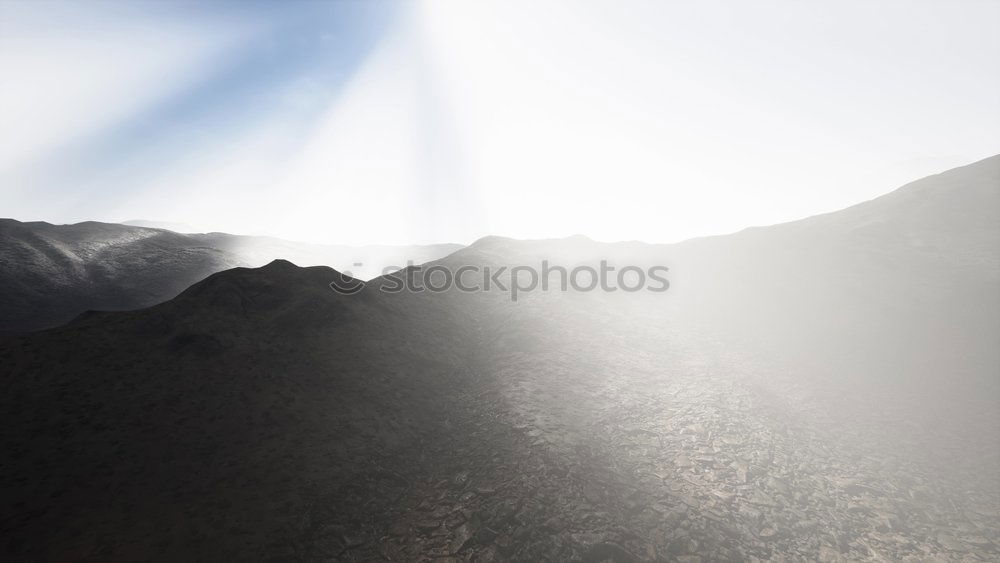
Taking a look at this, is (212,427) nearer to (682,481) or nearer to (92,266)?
(682,481)

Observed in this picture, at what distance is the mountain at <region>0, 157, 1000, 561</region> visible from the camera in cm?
961

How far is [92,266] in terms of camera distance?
44719mm

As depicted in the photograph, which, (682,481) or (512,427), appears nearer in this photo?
(682,481)

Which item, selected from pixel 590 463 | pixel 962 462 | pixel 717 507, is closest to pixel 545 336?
pixel 590 463

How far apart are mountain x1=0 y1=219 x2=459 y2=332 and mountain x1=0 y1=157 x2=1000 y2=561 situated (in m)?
30.7

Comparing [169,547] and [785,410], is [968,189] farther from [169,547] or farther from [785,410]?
[169,547]

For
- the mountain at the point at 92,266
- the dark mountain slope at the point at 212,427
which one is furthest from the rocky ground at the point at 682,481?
the mountain at the point at 92,266

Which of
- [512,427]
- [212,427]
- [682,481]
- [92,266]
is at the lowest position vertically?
[682,481]

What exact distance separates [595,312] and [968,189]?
33.1m

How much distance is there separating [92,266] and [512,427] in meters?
59.3

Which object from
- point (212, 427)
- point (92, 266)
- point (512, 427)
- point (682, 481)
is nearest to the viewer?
point (682, 481)

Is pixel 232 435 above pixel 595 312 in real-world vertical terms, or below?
below

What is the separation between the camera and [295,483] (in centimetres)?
1088

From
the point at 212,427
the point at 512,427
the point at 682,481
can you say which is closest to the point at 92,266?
the point at 212,427
